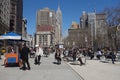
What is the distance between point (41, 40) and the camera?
166m

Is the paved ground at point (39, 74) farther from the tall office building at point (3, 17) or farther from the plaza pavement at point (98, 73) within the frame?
the tall office building at point (3, 17)

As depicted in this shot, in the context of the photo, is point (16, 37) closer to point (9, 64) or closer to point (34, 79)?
point (9, 64)

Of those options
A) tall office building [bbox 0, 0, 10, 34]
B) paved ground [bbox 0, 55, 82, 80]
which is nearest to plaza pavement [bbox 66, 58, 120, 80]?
paved ground [bbox 0, 55, 82, 80]

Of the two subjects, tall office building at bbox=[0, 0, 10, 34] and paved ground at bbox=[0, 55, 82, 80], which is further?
tall office building at bbox=[0, 0, 10, 34]

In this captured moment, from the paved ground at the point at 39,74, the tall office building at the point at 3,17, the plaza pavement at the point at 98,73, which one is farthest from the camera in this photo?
the tall office building at the point at 3,17

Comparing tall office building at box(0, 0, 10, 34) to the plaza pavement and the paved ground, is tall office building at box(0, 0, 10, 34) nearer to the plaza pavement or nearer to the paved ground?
the plaza pavement

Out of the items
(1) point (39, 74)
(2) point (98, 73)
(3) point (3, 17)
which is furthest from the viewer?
(3) point (3, 17)

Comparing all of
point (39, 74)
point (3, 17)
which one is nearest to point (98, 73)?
point (39, 74)

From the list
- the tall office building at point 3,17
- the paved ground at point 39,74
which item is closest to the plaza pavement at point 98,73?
the paved ground at point 39,74

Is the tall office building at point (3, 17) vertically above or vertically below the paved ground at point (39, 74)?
above

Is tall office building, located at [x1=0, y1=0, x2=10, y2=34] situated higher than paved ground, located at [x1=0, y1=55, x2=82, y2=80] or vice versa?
tall office building, located at [x1=0, y1=0, x2=10, y2=34]

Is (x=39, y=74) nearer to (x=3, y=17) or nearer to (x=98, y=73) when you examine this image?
(x=98, y=73)

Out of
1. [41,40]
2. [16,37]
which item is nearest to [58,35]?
[41,40]

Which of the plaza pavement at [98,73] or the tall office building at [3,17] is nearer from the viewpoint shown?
the plaza pavement at [98,73]
